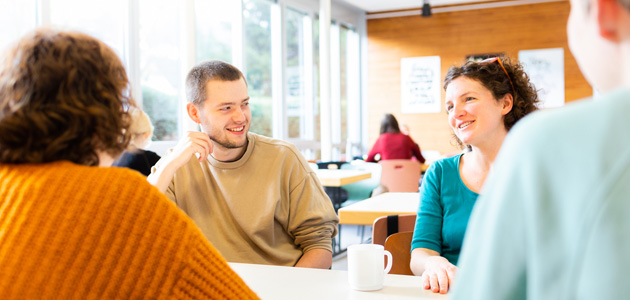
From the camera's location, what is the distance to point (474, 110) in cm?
184

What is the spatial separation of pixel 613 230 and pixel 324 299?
851 millimetres

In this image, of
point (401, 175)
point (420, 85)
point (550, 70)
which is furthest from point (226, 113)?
point (550, 70)

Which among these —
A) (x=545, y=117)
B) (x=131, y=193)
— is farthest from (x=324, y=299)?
(x=545, y=117)

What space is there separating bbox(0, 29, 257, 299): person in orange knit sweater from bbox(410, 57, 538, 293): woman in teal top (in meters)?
0.99

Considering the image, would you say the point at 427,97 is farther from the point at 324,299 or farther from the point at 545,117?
the point at 545,117

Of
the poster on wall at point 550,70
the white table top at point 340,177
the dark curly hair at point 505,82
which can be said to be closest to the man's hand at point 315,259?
the dark curly hair at point 505,82

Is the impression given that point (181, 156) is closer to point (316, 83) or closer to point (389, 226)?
point (389, 226)

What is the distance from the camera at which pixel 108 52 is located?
0.92 metres

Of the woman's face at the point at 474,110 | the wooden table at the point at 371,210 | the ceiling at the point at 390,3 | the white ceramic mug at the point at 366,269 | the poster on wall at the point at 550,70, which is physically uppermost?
the ceiling at the point at 390,3

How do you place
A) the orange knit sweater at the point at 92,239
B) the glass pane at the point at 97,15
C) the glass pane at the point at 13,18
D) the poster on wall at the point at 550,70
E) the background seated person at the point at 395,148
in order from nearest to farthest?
the orange knit sweater at the point at 92,239, the glass pane at the point at 13,18, the glass pane at the point at 97,15, the background seated person at the point at 395,148, the poster on wall at the point at 550,70

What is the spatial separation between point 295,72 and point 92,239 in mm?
6983

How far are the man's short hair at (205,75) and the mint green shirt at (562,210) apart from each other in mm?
1617

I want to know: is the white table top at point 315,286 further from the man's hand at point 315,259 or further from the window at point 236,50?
the window at point 236,50

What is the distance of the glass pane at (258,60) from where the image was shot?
6.69m
